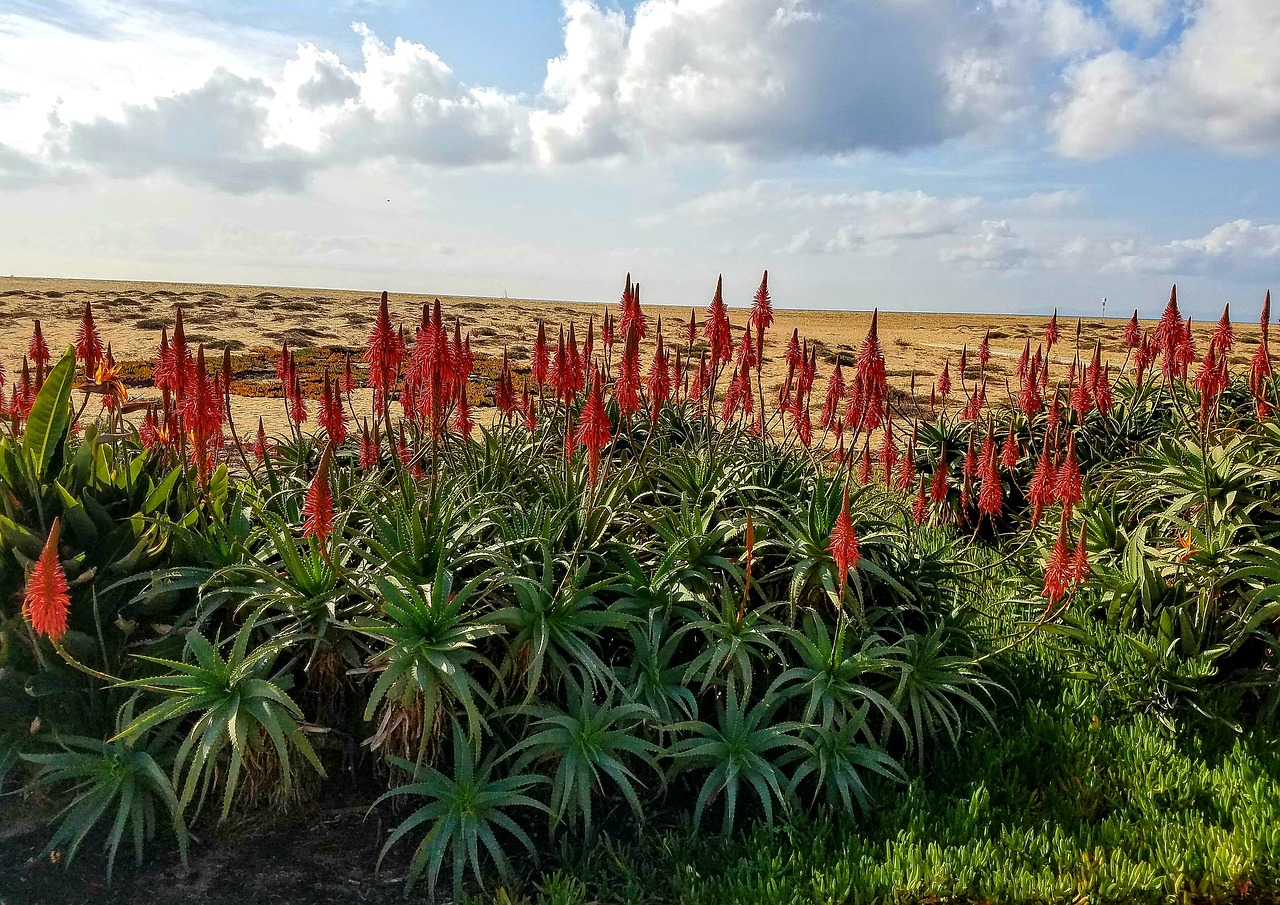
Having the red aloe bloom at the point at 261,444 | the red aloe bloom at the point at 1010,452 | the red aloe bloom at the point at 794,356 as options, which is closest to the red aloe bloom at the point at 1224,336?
the red aloe bloom at the point at 1010,452

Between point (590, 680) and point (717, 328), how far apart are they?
79.4 inches

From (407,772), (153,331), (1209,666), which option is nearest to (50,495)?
(407,772)

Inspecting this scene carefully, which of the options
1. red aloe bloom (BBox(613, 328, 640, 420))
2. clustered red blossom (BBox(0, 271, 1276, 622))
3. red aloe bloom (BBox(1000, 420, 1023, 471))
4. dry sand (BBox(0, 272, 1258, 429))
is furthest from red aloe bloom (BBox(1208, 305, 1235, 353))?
dry sand (BBox(0, 272, 1258, 429))

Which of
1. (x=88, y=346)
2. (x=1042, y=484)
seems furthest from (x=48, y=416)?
(x=1042, y=484)

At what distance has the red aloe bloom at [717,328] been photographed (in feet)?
15.0

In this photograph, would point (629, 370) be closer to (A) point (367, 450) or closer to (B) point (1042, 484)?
(A) point (367, 450)

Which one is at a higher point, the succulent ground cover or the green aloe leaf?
the green aloe leaf

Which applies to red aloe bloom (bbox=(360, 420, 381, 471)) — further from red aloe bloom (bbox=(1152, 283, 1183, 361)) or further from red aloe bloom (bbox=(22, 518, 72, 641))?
red aloe bloom (bbox=(1152, 283, 1183, 361))

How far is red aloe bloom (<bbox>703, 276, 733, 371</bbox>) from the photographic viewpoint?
4.58m

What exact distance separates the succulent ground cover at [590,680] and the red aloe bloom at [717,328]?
0.02 meters

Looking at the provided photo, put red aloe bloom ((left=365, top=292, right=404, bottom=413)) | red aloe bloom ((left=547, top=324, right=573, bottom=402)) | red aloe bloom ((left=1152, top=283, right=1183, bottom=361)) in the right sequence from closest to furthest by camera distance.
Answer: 1. red aloe bloom ((left=365, top=292, right=404, bottom=413))
2. red aloe bloom ((left=547, top=324, right=573, bottom=402))
3. red aloe bloom ((left=1152, top=283, right=1183, bottom=361))

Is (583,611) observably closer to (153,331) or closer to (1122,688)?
(1122,688)

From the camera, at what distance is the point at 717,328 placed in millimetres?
4691

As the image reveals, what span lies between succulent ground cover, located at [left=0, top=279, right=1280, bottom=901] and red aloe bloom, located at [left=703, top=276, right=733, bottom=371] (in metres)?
0.02
